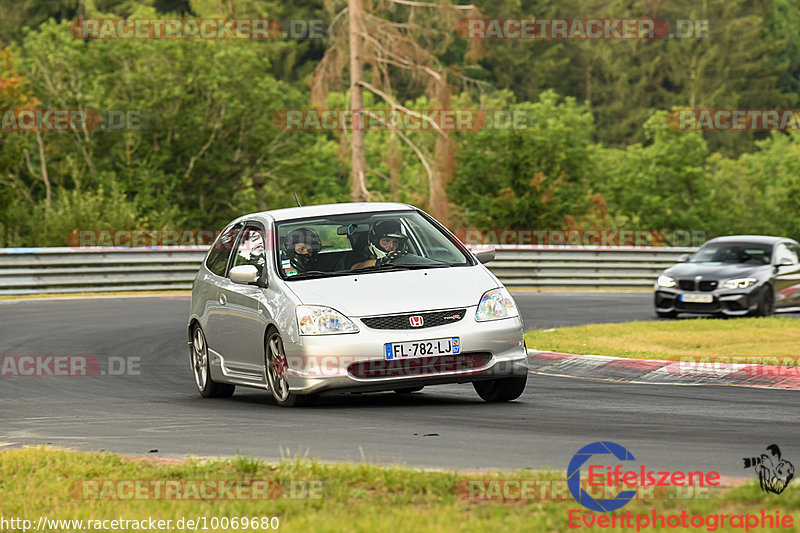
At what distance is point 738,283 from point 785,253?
1843 mm

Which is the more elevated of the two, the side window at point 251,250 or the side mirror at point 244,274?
the side window at point 251,250

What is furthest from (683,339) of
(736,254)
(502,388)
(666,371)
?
(502,388)

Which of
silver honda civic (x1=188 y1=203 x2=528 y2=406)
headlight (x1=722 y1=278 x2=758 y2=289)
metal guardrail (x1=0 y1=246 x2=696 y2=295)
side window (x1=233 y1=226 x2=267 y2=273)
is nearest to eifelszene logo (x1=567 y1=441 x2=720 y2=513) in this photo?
silver honda civic (x1=188 y1=203 x2=528 y2=406)

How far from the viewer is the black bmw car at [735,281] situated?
70.2 feet

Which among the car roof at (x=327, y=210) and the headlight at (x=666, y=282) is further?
the headlight at (x=666, y=282)

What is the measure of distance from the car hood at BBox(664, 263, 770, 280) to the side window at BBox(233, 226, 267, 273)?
1163cm

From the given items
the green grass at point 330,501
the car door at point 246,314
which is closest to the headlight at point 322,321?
the car door at point 246,314

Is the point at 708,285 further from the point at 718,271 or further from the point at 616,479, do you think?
the point at 616,479

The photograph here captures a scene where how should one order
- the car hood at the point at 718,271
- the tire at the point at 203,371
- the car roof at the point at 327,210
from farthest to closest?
1. the car hood at the point at 718,271
2. the tire at the point at 203,371
3. the car roof at the point at 327,210

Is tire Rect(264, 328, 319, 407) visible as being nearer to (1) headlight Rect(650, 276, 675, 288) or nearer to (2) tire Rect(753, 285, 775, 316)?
(1) headlight Rect(650, 276, 675, 288)

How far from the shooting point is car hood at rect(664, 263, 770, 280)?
2167 centimetres

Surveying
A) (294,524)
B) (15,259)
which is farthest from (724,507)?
(15,259)

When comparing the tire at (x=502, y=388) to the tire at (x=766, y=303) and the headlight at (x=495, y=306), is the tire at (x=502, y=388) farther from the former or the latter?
the tire at (x=766, y=303)

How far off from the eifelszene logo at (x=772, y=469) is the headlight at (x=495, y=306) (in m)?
3.12
